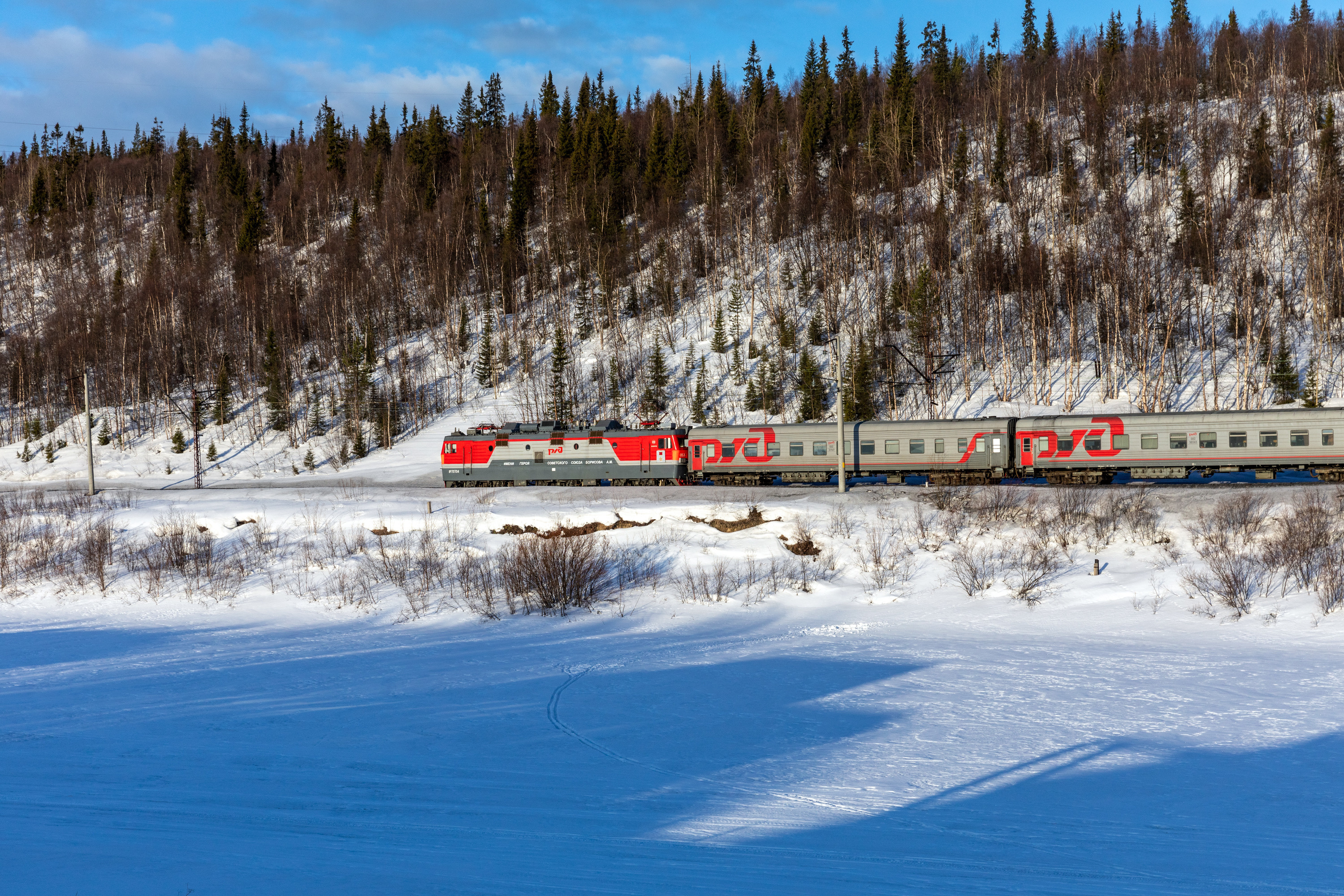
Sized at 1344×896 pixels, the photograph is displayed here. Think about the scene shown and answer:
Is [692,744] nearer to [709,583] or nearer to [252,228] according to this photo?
[709,583]

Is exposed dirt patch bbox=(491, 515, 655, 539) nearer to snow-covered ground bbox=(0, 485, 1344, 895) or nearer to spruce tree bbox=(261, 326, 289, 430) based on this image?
snow-covered ground bbox=(0, 485, 1344, 895)

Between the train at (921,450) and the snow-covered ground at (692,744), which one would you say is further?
the train at (921,450)

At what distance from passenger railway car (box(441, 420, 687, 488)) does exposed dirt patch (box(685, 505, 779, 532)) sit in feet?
35.5

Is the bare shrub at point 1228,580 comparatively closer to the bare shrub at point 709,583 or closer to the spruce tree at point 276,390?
the bare shrub at point 709,583

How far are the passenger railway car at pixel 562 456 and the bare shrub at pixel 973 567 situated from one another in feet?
54.6

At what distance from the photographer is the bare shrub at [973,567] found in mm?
20453

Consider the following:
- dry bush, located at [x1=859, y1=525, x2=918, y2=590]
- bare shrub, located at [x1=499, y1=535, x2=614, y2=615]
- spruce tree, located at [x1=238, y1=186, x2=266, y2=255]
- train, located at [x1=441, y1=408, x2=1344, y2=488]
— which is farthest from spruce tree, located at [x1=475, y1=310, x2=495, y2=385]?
dry bush, located at [x1=859, y1=525, x2=918, y2=590]

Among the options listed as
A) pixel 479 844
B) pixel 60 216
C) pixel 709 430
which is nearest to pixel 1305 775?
pixel 479 844

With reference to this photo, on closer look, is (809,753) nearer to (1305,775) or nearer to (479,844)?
(479,844)

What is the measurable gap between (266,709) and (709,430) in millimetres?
26988

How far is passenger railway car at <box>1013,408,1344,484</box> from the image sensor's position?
29.9 m

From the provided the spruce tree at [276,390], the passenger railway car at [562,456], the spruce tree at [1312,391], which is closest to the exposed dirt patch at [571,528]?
the passenger railway car at [562,456]

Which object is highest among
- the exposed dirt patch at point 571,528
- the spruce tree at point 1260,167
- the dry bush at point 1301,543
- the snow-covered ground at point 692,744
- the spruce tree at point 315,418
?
the spruce tree at point 1260,167

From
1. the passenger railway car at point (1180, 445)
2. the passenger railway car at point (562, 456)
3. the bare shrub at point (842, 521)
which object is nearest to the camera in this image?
the bare shrub at point (842, 521)
